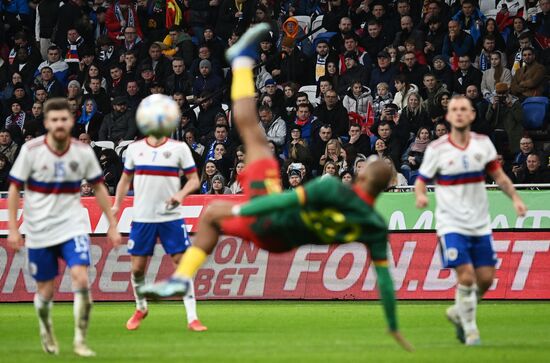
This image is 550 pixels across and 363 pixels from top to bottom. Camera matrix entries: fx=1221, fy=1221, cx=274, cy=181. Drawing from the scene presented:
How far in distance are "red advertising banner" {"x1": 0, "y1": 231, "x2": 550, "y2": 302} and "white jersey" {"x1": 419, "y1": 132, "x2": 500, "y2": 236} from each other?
7102mm

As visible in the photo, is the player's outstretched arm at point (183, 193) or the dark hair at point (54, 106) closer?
the dark hair at point (54, 106)

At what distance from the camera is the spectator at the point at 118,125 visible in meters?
27.0

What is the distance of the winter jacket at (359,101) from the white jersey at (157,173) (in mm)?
10322

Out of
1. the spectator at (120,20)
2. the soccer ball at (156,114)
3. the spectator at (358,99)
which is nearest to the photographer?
the soccer ball at (156,114)

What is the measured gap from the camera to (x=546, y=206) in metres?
20.5

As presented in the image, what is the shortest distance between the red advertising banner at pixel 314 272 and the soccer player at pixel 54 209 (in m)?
8.66

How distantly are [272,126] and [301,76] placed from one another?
8.46 ft

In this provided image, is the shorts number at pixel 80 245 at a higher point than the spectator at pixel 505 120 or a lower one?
higher

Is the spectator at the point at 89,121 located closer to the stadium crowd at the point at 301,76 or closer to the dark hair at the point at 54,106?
the stadium crowd at the point at 301,76

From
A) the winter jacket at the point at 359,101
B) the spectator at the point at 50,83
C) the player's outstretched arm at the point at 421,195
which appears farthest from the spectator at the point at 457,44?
the player's outstretched arm at the point at 421,195

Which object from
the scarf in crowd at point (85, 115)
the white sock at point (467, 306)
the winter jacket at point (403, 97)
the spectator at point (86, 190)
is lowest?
the spectator at point (86, 190)

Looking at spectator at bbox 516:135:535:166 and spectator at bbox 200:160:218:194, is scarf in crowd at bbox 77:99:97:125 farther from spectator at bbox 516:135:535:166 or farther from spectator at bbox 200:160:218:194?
spectator at bbox 516:135:535:166

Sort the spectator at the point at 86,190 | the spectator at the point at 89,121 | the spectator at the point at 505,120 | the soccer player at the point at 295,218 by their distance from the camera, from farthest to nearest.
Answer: the spectator at the point at 89,121 < the spectator at the point at 505,120 < the spectator at the point at 86,190 < the soccer player at the point at 295,218

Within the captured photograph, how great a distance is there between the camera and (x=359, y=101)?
25.7 meters
